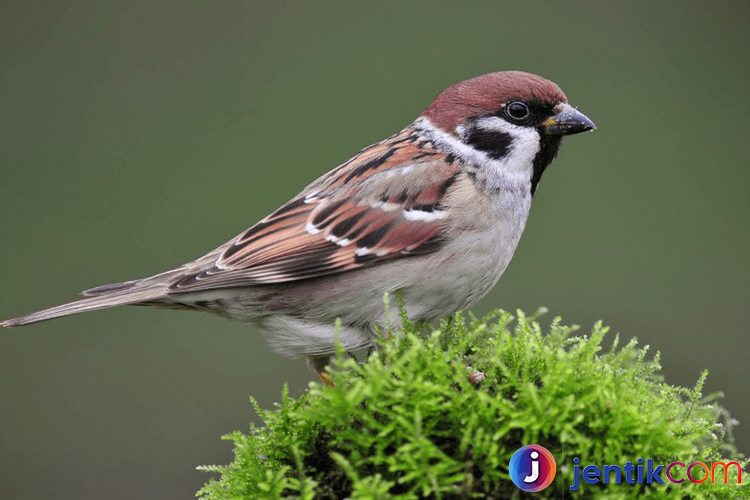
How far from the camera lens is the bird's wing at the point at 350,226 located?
3.03 meters

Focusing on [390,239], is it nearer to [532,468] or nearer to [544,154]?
[544,154]

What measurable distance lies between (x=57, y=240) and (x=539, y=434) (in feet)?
17.3

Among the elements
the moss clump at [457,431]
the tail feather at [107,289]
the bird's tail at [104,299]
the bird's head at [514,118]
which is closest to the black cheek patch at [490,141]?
the bird's head at [514,118]

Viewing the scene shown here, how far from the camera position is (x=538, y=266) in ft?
19.9

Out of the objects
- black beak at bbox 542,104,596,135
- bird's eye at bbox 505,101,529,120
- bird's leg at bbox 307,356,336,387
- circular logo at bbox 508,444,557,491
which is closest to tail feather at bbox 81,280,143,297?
bird's leg at bbox 307,356,336,387

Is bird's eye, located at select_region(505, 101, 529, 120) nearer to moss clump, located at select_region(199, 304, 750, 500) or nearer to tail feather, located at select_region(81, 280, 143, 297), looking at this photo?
moss clump, located at select_region(199, 304, 750, 500)

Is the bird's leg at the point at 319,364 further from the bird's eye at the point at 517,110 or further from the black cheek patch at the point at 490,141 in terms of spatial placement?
the bird's eye at the point at 517,110

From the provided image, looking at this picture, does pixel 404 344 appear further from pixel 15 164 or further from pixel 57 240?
pixel 15 164

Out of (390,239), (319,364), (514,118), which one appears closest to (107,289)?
(319,364)

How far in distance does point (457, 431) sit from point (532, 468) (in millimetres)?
196

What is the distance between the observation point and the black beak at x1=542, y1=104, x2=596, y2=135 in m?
3.14

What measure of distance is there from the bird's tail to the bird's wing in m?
0.11

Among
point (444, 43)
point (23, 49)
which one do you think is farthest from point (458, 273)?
point (23, 49)

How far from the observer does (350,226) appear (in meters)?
3.09
